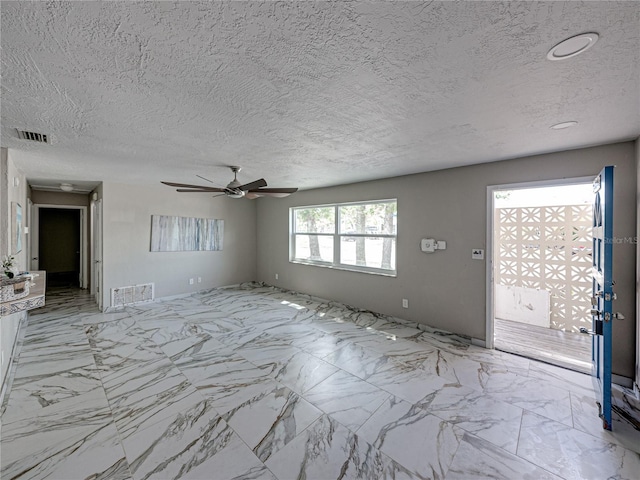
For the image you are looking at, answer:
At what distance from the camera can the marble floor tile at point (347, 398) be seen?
2148 millimetres

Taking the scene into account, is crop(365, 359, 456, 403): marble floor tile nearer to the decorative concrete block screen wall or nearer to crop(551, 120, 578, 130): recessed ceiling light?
crop(551, 120, 578, 130): recessed ceiling light

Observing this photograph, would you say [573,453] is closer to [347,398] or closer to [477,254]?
[347,398]

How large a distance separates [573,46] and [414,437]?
247 centimetres

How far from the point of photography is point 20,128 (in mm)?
2225

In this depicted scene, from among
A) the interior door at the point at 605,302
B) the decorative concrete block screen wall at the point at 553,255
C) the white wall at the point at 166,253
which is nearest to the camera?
the interior door at the point at 605,302

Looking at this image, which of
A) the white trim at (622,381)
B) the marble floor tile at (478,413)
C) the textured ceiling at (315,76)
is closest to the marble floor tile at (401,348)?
the marble floor tile at (478,413)

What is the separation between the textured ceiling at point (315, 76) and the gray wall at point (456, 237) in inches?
13.8

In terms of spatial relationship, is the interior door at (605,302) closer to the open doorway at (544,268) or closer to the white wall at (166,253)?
the open doorway at (544,268)

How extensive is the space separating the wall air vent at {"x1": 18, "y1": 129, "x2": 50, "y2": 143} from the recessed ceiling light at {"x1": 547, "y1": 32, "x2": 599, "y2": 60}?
3746 mm

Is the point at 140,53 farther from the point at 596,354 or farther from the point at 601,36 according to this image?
the point at 596,354

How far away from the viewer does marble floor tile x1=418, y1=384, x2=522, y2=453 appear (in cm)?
195

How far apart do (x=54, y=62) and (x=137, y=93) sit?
386mm

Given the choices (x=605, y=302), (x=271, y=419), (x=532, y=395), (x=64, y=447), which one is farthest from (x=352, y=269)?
(x=64, y=447)

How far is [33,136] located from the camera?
242 centimetres
